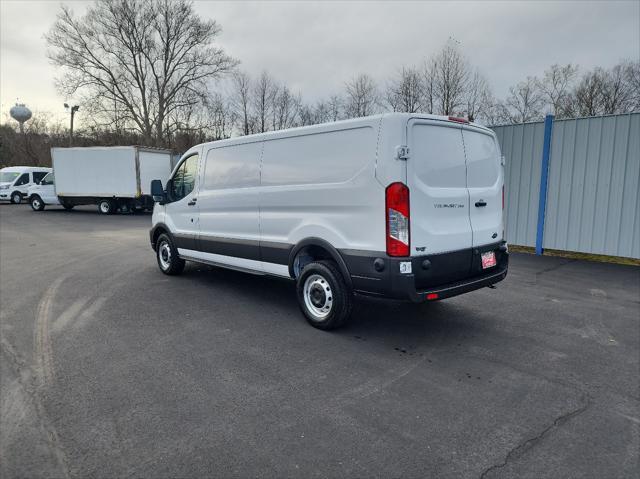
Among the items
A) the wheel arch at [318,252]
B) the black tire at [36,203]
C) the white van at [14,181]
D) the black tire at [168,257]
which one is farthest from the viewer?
the white van at [14,181]

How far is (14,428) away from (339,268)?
2968 millimetres

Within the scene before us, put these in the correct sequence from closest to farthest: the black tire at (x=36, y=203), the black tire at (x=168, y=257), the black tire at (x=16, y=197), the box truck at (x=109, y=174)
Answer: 1. the black tire at (x=168, y=257)
2. the box truck at (x=109, y=174)
3. the black tire at (x=36, y=203)
4. the black tire at (x=16, y=197)

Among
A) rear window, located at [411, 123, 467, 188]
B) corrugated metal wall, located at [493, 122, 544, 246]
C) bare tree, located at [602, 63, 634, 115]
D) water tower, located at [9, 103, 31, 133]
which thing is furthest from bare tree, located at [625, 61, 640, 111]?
water tower, located at [9, 103, 31, 133]

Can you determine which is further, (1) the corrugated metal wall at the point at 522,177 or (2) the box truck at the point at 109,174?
(2) the box truck at the point at 109,174

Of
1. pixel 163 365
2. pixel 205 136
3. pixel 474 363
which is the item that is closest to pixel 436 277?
pixel 474 363

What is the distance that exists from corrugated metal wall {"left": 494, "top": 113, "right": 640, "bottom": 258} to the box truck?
1616cm

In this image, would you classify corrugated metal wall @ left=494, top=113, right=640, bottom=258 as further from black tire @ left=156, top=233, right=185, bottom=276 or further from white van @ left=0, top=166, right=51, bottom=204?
white van @ left=0, top=166, right=51, bottom=204

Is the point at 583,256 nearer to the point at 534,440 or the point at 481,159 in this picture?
the point at 481,159

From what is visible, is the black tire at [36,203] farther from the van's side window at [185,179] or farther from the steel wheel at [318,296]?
the steel wheel at [318,296]

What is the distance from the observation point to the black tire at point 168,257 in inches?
293

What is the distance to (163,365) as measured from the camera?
12.9 ft

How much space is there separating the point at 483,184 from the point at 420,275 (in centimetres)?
148

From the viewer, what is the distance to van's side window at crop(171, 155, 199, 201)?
22.4 ft

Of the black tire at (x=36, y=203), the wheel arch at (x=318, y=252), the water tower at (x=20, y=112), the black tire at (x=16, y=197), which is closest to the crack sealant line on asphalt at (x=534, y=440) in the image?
the wheel arch at (x=318, y=252)
